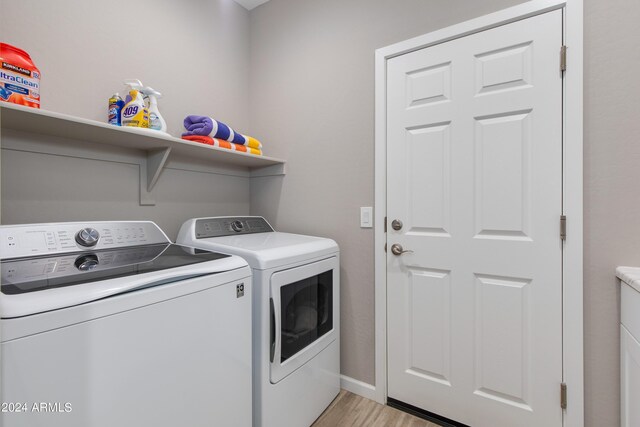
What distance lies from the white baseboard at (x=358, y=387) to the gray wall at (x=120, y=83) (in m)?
1.43

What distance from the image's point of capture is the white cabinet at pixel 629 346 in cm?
106

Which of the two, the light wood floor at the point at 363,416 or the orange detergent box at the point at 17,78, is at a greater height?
the orange detergent box at the point at 17,78

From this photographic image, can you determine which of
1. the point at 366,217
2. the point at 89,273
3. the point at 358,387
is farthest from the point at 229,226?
the point at 358,387

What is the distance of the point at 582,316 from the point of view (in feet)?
4.19

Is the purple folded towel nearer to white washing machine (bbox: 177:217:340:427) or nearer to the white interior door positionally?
white washing machine (bbox: 177:217:340:427)

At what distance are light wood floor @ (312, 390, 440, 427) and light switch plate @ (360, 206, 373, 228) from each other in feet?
3.52

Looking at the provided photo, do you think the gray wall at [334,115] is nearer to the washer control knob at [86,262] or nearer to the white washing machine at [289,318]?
the white washing machine at [289,318]

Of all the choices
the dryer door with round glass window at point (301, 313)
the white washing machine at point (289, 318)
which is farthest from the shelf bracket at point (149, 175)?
the dryer door with round glass window at point (301, 313)

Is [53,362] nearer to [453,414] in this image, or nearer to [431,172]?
[431,172]

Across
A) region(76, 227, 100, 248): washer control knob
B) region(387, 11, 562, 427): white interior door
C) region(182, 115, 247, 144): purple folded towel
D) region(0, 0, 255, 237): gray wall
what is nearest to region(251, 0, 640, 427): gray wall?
region(387, 11, 562, 427): white interior door

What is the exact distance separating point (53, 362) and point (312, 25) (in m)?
2.21

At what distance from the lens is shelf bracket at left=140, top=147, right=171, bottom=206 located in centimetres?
166

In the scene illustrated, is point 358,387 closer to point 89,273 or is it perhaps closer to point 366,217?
point 366,217

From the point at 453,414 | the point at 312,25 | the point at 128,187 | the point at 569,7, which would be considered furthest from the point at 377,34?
the point at 453,414
